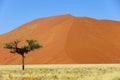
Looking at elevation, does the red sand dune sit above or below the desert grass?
above

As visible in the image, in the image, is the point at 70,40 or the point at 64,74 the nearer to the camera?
the point at 64,74

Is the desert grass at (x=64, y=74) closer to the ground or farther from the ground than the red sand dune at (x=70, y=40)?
closer to the ground

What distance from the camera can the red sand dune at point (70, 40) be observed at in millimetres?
127875

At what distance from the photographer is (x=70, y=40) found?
141m

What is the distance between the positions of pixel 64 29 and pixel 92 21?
17019 mm

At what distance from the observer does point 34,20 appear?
185375mm

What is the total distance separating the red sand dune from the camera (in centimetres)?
12788

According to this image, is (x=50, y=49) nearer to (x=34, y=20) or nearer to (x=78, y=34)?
(x=78, y=34)

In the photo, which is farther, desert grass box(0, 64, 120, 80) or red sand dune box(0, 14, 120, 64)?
red sand dune box(0, 14, 120, 64)

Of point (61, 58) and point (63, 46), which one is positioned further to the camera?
point (63, 46)

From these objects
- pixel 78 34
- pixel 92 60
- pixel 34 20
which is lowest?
pixel 92 60

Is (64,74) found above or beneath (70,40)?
beneath

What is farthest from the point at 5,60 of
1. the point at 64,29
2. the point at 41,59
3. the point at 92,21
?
the point at 92,21

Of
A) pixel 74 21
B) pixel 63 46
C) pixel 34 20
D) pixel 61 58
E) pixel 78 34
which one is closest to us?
pixel 61 58
